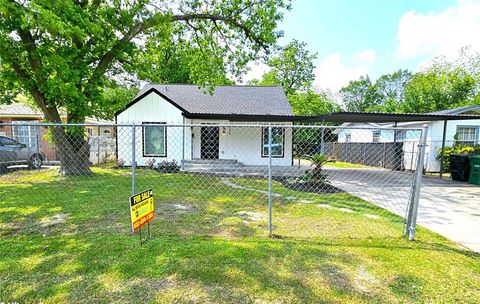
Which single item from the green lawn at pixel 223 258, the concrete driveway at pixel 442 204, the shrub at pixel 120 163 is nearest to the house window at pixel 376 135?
the concrete driveway at pixel 442 204

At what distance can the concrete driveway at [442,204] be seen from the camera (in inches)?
185

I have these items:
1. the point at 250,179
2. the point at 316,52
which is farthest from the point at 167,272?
the point at 316,52

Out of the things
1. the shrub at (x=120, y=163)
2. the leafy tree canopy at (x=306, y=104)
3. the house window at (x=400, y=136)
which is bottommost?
the shrub at (x=120, y=163)

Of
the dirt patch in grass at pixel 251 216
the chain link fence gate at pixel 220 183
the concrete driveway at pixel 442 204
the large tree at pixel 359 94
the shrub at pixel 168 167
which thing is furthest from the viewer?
the large tree at pixel 359 94

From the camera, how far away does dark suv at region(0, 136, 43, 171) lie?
10.1m

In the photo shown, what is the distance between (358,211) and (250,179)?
5.01 m

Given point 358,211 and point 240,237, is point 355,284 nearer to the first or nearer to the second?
point 240,237

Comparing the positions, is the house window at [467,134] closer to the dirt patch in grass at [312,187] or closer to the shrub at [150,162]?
the dirt patch in grass at [312,187]

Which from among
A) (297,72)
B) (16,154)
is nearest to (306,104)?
(297,72)

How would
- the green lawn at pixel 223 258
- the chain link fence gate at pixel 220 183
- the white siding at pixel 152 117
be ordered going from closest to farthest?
1. the green lawn at pixel 223 258
2. the chain link fence gate at pixel 220 183
3. the white siding at pixel 152 117

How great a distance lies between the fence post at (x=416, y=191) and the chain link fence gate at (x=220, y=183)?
0.05 feet

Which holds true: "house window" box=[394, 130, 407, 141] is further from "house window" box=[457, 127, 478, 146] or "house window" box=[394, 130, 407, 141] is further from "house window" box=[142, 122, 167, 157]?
"house window" box=[142, 122, 167, 157]

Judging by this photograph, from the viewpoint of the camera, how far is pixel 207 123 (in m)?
14.4

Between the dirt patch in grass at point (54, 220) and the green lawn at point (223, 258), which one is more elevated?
the green lawn at point (223, 258)
